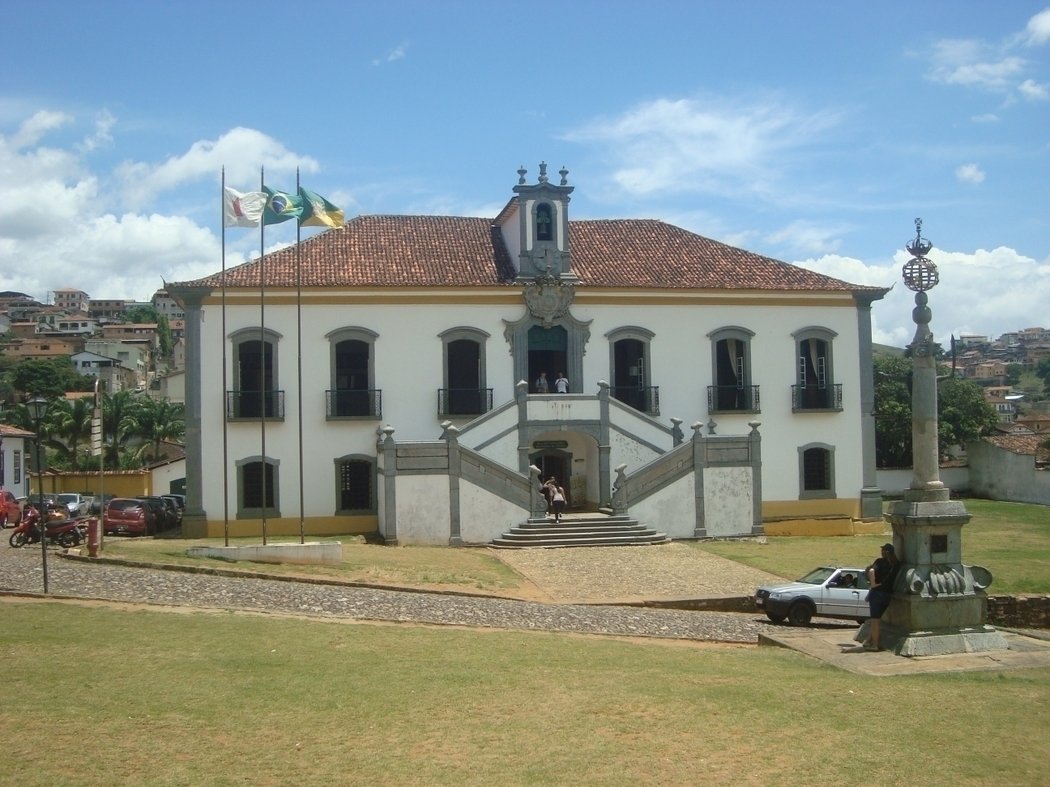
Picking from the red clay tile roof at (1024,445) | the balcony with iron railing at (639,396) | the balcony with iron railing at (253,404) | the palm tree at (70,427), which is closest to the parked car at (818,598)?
the balcony with iron railing at (639,396)

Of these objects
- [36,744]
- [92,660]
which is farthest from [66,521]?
[36,744]

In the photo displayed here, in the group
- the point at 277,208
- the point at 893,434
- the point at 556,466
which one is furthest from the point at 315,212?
the point at 893,434

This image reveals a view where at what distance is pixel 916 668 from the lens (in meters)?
11.2

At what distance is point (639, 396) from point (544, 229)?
5215 mm

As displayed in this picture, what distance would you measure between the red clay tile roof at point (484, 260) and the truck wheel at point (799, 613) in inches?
542

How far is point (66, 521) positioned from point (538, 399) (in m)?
11.1

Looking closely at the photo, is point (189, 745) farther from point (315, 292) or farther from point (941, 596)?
point (315, 292)

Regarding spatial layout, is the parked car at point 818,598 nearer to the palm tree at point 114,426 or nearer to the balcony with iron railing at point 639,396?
the balcony with iron railing at point 639,396

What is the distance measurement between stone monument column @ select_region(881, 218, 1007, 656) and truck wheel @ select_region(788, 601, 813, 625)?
462 centimetres

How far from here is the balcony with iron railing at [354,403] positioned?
27.9 metres

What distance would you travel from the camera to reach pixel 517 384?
2784 centimetres

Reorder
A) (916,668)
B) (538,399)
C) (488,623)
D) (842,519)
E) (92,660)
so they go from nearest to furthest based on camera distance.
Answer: (92,660) < (916,668) < (488,623) < (538,399) < (842,519)

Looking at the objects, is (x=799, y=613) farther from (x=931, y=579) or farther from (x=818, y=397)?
(x=818, y=397)

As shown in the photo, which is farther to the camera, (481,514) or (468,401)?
(468,401)
